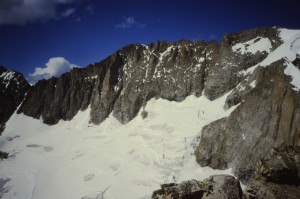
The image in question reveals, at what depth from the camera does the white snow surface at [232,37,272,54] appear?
60344 mm

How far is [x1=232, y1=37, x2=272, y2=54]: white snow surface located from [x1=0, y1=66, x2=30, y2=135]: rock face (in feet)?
266

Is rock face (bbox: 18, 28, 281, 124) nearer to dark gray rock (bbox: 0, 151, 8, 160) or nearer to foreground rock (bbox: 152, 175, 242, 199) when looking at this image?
dark gray rock (bbox: 0, 151, 8, 160)

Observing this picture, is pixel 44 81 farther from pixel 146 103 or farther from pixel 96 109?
pixel 146 103

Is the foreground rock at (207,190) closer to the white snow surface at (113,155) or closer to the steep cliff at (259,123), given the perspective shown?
the steep cliff at (259,123)

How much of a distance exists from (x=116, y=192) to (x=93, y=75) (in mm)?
59700

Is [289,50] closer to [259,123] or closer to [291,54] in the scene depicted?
[291,54]

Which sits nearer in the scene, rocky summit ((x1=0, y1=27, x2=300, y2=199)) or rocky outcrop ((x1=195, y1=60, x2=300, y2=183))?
rocky summit ((x1=0, y1=27, x2=300, y2=199))

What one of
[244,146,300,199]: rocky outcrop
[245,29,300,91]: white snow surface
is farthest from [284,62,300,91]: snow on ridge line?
[244,146,300,199]: rocky outcrop

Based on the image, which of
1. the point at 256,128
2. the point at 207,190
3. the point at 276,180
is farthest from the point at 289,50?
the point at 207,190

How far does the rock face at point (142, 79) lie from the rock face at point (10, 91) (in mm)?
4219

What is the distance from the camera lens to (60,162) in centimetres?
6347

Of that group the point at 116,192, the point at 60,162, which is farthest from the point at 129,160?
the point at 60,162

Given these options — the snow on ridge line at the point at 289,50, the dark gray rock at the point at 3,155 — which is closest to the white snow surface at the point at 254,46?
the snow on ridge line at the point at 289,50

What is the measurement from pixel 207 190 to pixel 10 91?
106060 millimetres
